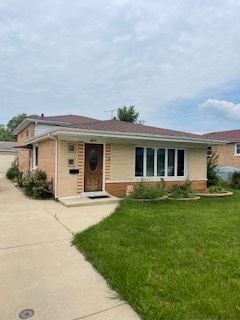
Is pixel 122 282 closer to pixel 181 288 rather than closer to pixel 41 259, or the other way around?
pixel 181 288

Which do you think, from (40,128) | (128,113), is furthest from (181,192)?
(128,113)

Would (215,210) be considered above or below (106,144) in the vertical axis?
below

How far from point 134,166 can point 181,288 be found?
7929 mm

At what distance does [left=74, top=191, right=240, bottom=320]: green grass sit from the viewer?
9.74 ft

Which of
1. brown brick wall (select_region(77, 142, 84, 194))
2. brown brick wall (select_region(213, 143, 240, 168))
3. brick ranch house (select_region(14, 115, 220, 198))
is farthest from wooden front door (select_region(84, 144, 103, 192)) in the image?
brown brick wall (select_region(213, 143, 240, 168))

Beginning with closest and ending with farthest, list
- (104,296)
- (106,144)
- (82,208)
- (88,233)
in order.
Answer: (104,296), (88,233), (82,208), (106,144)

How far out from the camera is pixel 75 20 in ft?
32.0

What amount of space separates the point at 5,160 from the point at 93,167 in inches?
824

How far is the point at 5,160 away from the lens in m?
28.0

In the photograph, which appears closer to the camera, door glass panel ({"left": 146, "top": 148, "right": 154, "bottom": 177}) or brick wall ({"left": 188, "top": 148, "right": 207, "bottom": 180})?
door glass panel ({"left": 146, "top": 148, "right": 154, "bottom": 177})

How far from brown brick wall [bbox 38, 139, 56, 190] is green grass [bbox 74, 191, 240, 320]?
13.4 ft

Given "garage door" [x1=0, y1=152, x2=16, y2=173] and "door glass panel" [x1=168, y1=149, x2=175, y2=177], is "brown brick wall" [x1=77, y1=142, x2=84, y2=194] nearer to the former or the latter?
"door glass panel" [x1=168, y1=149, x2=175, y2=177]

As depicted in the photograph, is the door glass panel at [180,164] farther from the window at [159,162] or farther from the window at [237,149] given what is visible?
the window at [237,149]

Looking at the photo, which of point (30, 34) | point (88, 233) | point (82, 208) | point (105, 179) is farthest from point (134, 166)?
point (30, 34)
